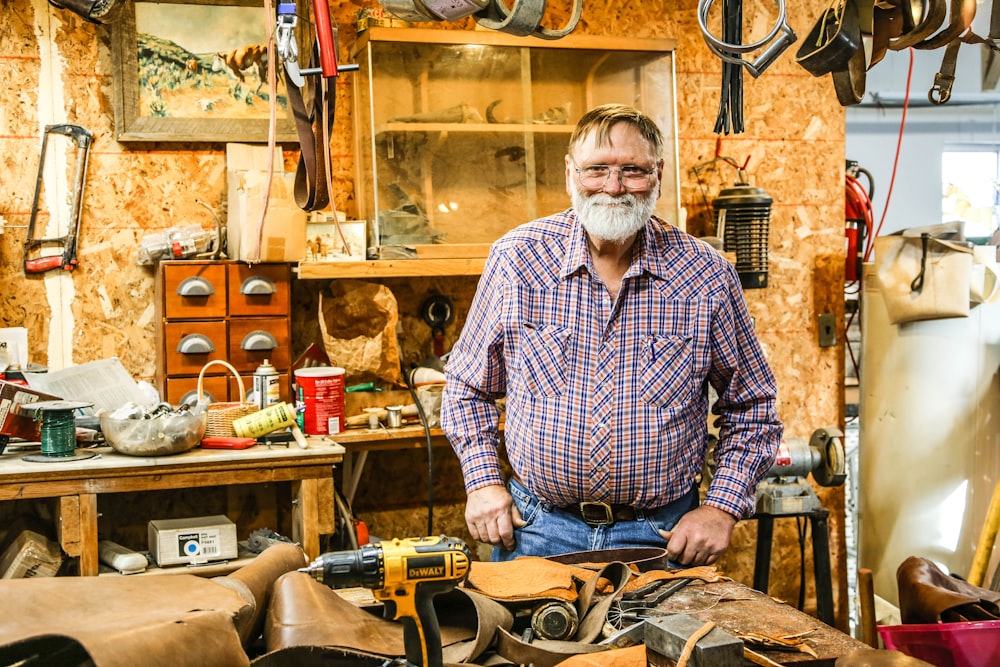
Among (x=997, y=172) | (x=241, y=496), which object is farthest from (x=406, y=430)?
(x=997, y=172)

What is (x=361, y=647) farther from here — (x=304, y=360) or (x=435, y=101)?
(x=435, y=101)

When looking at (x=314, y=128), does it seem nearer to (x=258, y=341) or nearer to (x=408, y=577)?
(x=408, y=577)

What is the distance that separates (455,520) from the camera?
3.72m

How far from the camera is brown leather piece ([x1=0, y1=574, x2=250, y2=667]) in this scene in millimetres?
1062

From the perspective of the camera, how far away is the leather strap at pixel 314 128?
175 centimetres

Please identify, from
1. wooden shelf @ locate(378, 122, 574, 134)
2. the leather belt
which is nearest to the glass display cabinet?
wooden shelf @ locate(378, 122, 574, 134)

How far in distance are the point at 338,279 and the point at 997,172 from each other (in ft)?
18.6

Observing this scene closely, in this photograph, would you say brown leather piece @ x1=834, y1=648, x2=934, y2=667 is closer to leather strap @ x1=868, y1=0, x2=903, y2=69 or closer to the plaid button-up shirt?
the plaid button-up shirt

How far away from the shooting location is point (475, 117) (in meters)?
3.34

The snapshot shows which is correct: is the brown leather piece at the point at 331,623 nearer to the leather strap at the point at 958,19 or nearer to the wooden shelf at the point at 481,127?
the leather strap at the point at 958,19

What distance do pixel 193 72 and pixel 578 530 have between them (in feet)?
6.80

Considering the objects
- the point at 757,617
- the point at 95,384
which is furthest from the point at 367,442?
the point at 757,617

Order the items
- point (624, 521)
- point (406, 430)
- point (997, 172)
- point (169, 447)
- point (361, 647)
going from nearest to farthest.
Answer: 1. point (361, 647)
2. point (624, 521)
3. point (169, 447)
4. point (406, 430)
5. point (997, 172)

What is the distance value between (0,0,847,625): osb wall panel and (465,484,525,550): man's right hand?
1.30m
